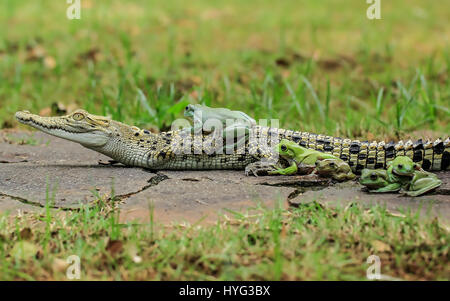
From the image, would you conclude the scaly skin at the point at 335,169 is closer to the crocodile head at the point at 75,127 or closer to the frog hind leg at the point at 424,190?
the frog hind leg at the point at 424,190

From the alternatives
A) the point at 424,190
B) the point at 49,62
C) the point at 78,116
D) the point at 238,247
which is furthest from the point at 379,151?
the point at 49,62

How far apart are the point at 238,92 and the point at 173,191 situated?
3.87 metres

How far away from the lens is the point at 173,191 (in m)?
3.97

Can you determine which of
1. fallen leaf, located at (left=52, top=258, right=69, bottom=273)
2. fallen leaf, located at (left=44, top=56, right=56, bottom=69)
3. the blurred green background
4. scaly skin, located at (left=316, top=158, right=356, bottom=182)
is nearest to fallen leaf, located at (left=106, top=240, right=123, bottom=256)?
fallen leaf, located at (left=52, top=258, right=69, bottom=273)

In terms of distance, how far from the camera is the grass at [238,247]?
298cm

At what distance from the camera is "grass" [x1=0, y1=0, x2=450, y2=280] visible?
10.0ft

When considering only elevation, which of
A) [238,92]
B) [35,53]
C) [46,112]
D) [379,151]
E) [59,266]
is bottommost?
[59,266]

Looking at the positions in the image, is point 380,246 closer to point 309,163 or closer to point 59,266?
point 309,163

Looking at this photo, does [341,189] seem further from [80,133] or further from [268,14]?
[268,14]

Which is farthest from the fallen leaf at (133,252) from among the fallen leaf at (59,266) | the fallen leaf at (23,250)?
the fallen leaf at (23,250)

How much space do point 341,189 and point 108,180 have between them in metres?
1.65

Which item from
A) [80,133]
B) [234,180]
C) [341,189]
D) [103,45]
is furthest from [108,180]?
[103,45]

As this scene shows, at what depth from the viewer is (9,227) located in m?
3.35

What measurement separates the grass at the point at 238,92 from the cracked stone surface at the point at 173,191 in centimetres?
18
